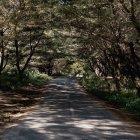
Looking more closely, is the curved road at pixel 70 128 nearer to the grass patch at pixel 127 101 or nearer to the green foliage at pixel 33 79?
the grass patch at pixel 127 101

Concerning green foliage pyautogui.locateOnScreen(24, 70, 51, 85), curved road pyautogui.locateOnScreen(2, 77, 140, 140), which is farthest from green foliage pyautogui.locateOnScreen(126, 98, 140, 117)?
green foliage pyautogui.locateOnScreen(24, 70, 51, 85)

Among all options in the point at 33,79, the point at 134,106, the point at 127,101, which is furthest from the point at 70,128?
the point at 33,79

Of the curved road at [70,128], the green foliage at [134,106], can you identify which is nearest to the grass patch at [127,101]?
the green foliage at [134,106]

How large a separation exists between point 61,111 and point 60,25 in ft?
28.2

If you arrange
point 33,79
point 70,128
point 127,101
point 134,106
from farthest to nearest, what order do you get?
point 33,79, point 127,101, point 134,106, point 70,128

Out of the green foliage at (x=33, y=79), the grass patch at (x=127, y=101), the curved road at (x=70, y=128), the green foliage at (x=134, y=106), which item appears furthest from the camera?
the green foliage at (x=33, y=79)

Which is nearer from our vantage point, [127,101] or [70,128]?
[70,128]

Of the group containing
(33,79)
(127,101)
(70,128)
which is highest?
(33,79)

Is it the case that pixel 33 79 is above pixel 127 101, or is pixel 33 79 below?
above

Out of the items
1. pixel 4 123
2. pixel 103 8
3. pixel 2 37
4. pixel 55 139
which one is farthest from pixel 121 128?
pixel 2 37

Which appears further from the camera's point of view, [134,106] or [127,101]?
[127,101]

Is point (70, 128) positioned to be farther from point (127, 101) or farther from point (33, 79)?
point (33, 79)

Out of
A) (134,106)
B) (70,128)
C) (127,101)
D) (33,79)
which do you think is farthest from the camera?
(33,79)

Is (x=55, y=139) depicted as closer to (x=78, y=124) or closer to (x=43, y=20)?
(x=78, y=124)
